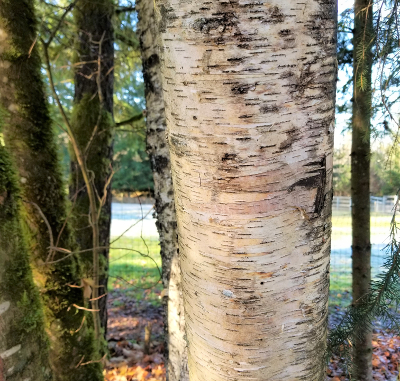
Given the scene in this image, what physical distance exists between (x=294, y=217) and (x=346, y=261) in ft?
24.1

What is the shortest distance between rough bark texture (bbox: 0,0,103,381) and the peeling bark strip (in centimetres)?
181

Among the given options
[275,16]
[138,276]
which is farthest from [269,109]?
[138,276]

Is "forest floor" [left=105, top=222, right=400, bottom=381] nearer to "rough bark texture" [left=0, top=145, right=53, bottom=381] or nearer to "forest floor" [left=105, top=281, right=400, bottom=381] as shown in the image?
"forest floor" [left=105, top=281, right=400, bottom=381]

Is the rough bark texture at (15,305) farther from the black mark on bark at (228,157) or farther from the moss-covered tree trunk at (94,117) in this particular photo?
the moss-covered tree trunk at (94,117)

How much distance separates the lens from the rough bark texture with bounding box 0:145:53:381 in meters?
1.43

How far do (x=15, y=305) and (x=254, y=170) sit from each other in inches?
56.4

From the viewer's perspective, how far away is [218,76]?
647 millimetres

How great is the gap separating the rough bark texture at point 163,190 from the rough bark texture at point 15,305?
0.73 meters

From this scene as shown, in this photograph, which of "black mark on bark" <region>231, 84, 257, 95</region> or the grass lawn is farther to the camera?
the grass lawn

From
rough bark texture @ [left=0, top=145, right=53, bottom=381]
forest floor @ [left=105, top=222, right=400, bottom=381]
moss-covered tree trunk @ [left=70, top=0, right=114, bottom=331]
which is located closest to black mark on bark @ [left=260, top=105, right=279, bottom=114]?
rough bark texture @ [left=0, top=145, right=53, bottom=381]

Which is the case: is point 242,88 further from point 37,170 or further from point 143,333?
point 143,333

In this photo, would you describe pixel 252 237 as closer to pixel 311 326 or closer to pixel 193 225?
pixel 193 225

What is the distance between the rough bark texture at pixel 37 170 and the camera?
219 cm

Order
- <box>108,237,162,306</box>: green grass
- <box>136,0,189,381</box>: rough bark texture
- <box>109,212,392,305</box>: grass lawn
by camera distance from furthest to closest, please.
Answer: <box>108,237,162,306</box>: green grass, <box>109,212,392,305</box>: grass lawn, <box>136,0,189,381</box>: rough bark texture
